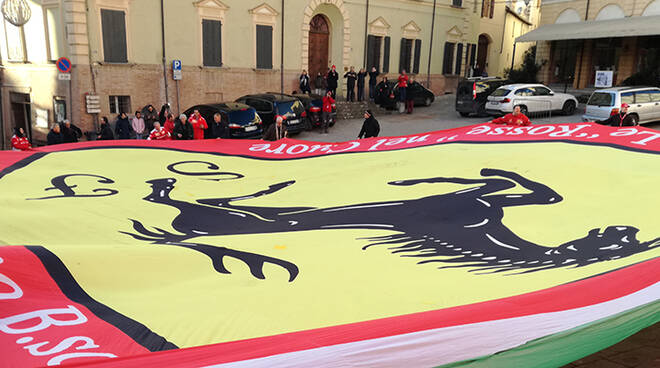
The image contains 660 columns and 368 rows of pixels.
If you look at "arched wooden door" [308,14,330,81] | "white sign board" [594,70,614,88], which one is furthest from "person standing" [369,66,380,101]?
"white sign board" [594,70,614,88]

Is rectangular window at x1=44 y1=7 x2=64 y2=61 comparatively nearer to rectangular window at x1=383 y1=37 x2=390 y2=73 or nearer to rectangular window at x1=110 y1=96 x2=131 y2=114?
rectangular window at x1=110 y1=96 x2=131 y2=114

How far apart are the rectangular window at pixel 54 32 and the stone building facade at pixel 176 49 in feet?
0.13

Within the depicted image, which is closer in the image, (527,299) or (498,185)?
(527,299)

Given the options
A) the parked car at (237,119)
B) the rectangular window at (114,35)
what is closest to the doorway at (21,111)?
the rectangular window at (114,35)

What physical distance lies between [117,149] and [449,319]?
6921 mm

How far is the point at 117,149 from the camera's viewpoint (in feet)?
27.1

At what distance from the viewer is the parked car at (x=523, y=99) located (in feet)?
70.0

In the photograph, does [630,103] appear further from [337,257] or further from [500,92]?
[337,257]

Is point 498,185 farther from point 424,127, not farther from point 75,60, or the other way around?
point 75,60

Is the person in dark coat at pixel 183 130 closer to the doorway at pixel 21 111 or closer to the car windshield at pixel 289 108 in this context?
the car windshield at pixel 289 108

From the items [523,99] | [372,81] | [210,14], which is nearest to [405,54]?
[372,81]

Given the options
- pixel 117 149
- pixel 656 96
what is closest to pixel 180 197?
pixel 117 149

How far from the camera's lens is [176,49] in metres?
22.3

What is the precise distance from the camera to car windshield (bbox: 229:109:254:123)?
16125 mm
